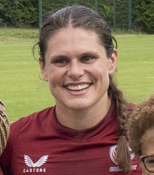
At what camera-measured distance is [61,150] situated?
362cm

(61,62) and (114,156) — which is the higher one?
(61,62)

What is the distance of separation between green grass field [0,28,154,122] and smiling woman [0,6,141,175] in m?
1.35

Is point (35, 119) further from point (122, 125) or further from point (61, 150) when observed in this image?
point (122, 125)

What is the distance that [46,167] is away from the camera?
363cm

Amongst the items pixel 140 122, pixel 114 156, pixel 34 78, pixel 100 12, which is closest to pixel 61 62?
pixel 114 156

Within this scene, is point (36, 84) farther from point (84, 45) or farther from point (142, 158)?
point (142, 158)

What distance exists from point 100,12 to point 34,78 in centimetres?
1975

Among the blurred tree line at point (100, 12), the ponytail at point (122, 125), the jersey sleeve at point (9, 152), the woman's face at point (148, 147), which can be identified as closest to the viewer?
the woman's face at point (148, 147)

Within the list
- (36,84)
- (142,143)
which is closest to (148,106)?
(142,143)

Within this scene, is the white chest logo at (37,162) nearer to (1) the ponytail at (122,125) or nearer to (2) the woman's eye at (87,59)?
(1) the ponytail at (122,125)

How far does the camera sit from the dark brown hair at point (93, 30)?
11.6ft

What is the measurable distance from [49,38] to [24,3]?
37.3 metres

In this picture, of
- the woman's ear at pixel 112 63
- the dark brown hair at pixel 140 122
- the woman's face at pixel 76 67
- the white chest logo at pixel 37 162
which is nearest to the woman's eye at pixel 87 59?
the woman's face at pixel 76 67

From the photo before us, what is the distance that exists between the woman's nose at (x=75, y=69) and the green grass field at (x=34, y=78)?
1650 millimetres
